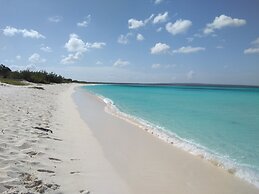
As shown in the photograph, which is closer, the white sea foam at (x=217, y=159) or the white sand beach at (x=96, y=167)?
the white sand beach at (x=96, y=167)

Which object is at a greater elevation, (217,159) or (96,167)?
(96,167)

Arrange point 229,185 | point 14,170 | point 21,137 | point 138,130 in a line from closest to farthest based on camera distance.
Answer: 1. point 14,170
2. point 229,185
3. point 21,137
4. point 138,130

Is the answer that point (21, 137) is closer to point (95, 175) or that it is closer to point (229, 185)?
point (95, 175)

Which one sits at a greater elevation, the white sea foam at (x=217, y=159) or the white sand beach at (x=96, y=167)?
the white sand beach at (x=96, y=167)

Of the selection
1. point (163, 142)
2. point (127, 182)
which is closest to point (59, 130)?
point (163, 142)

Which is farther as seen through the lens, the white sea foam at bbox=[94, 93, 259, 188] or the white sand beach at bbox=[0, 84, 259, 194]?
the white sea foam at bbox=[94, 93, 259, 188]

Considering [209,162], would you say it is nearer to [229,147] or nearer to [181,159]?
[181,159]

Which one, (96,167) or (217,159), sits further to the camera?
(217,159)

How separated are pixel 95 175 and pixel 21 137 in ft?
8.20

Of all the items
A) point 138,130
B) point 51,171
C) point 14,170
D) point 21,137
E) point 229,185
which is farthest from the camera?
point 138,130

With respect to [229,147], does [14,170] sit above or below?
above

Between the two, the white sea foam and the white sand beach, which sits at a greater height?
the white sand beach

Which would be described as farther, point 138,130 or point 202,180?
point 138,130

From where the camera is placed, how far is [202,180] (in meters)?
5.41
